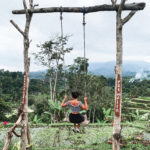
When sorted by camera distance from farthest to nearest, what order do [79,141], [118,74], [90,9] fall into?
1. [79,141]
2. [90,9]
3. [118,74]

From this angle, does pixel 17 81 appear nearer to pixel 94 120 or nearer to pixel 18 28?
pixel 94 120

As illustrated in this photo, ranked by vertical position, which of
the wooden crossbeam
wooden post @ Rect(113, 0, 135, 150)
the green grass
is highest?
the wooden crossbeam

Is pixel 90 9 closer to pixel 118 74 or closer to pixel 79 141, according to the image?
pixel 118 74

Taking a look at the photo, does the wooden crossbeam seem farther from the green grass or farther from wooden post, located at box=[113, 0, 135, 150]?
the green grass

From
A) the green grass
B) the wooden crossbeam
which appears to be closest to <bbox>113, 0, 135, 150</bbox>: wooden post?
the wooden crossbeam

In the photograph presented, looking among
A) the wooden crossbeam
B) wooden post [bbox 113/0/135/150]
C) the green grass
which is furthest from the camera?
the green grass

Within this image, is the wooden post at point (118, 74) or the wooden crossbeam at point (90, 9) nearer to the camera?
the wooden post at point (118, 74)

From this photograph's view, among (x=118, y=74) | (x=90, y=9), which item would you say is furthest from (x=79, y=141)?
(x=90, y=9)

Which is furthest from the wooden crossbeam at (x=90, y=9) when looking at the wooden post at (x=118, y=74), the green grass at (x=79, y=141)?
the green grass at (x=79, y=141)

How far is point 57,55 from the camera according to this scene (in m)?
13.1

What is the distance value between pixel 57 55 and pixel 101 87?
337 cm

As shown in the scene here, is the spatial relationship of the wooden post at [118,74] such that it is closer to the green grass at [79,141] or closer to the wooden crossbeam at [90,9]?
the wooden crossbeam at [90,9]

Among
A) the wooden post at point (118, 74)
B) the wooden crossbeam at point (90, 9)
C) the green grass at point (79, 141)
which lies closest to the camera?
the wooden post at point (118, 74)

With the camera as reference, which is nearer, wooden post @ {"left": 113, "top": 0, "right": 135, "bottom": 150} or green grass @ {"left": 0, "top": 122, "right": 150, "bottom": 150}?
wooden post @ {"left": 113, "top": 0, "right": 135, "bottom": 150}
